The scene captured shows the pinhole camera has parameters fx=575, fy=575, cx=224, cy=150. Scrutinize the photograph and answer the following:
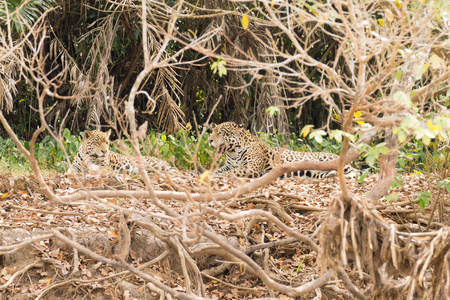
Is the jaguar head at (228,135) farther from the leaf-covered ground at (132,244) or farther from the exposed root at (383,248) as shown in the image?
the exposed root at (383,248)

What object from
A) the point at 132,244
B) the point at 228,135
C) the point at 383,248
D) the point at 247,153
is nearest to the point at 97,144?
the point at 228,135

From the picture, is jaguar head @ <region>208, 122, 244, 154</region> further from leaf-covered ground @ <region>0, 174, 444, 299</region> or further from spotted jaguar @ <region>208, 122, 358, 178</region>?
leaf-covered ground @ <region>0, 174, 444, 299</region>

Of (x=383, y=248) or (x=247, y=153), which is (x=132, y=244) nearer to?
(x=383, y=248)

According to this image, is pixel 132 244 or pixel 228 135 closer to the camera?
pixel 132 244

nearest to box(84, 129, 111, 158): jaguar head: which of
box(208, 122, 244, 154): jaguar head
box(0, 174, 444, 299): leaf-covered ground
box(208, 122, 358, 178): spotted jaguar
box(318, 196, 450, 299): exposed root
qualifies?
box(0, 174, 444, 299): leaf-covered ground

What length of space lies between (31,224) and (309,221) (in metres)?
3.05

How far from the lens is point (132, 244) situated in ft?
19.7

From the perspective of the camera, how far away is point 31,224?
581cm

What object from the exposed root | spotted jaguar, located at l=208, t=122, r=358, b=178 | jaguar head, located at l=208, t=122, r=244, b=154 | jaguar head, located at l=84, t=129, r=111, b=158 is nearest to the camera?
the exposed root

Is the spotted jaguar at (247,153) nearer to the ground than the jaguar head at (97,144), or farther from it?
nearer to the ground

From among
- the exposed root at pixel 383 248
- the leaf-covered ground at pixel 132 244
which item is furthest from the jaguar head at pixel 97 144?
the exposed root at pixel 383 248

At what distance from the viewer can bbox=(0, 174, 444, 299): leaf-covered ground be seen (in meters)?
5.54

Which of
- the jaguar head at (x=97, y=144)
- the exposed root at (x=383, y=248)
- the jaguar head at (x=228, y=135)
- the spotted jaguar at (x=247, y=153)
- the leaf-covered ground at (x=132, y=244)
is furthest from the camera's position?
the jaguar head at (x=228, y=135)

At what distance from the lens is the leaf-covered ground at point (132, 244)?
554 cm
